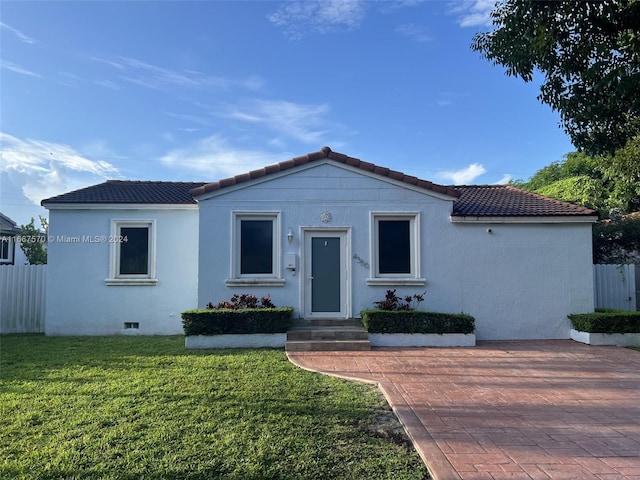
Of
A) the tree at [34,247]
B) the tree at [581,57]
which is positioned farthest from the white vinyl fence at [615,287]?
the tree at [34,247]

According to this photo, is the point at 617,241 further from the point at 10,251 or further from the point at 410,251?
the point at 10,251

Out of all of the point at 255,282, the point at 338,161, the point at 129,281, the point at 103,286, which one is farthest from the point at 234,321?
the point at 338,161

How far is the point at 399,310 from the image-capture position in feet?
32.0

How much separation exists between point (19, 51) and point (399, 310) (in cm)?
1130

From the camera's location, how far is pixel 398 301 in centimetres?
1038

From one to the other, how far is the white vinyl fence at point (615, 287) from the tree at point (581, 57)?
216 inches

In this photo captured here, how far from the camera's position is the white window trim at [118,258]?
11134 millimetres

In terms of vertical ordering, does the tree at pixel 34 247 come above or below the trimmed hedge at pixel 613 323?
above

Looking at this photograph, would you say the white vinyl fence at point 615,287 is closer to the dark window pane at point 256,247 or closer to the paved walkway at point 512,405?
the paved walkway at point 512,405

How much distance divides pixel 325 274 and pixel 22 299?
9208mm

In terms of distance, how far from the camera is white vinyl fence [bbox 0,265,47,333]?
11.6m

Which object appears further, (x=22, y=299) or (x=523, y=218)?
(x=22, y=299)

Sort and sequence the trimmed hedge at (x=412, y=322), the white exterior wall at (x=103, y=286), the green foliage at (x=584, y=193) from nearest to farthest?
1. the trimmed hedge at (x=412, y=322)
2. the white exterior wall at (x=103, y=286)
3. the green foliage at (x=584, y=193)

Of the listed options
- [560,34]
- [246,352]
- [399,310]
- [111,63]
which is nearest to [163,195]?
[111,63]
